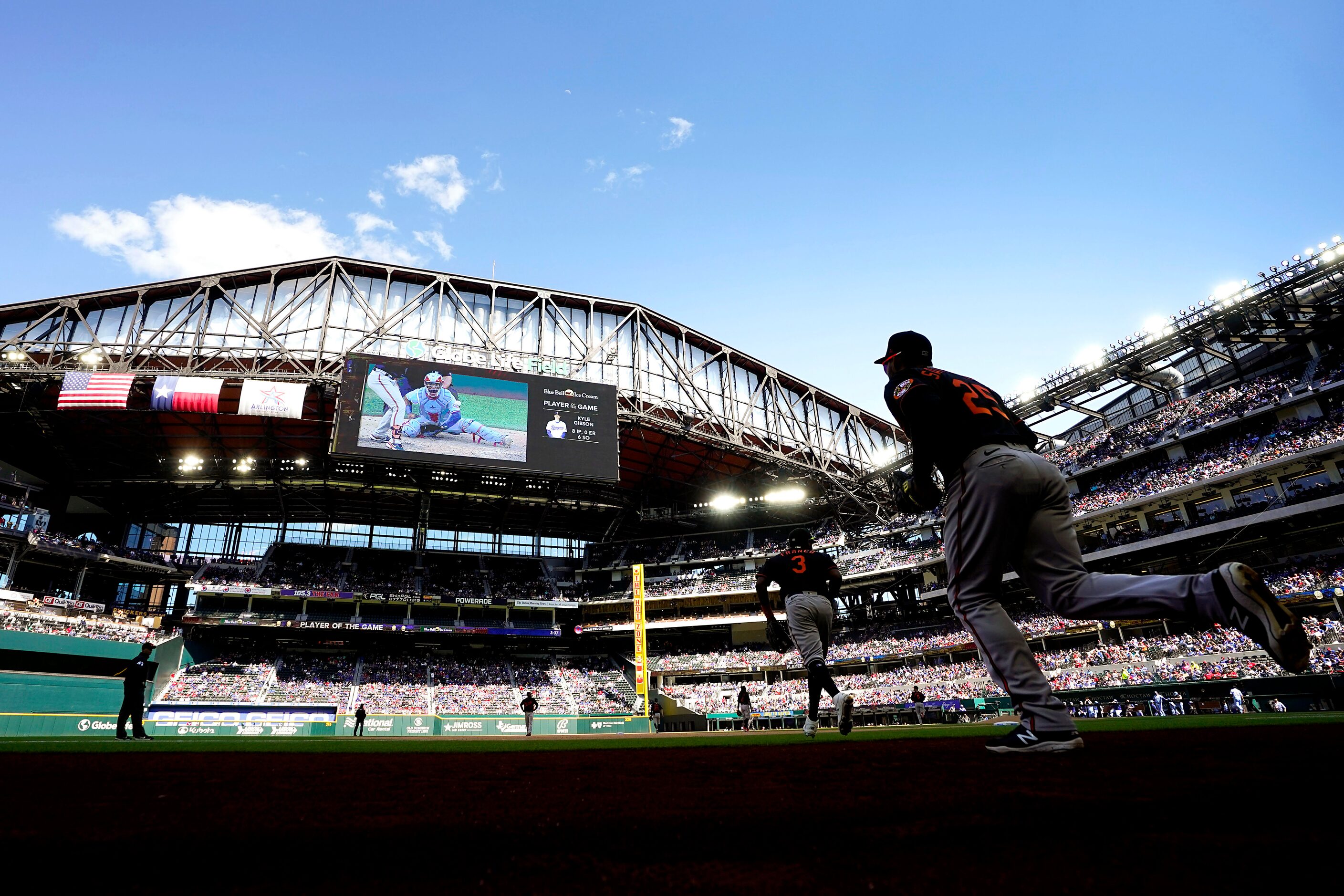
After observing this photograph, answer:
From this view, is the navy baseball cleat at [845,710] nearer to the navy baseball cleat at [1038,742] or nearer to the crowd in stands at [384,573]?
the navy baseball cleat at [1038,742]

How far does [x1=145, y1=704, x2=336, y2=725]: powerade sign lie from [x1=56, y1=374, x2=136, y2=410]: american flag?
1174 centimetres

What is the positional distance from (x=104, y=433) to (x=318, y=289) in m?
12.0

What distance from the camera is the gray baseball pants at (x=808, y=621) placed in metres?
7.81

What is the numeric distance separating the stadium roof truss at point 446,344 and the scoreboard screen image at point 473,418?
156 cm

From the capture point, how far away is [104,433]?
3075 centimetres

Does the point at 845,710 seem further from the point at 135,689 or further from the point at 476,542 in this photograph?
the point at 476,542

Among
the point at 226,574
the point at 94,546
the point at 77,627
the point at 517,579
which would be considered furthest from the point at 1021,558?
the point at 94,546

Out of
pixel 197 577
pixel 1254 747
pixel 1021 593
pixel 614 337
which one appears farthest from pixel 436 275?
pixel 1254 747

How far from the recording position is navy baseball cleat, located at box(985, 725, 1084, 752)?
3.23m

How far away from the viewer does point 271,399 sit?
25938 mm

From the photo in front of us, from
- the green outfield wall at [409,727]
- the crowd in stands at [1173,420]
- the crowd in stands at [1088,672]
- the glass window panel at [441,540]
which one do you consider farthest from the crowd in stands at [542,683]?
the crowd in stands at [1173,420]

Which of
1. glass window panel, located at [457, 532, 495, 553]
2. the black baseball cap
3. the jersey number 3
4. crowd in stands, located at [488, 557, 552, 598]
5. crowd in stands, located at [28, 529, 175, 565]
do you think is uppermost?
glass window panel, located at [457, 532, 495, 553]

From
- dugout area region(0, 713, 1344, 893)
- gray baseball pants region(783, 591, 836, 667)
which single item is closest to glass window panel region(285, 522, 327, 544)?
gray baseball pants region(783, 591, 836, 667)

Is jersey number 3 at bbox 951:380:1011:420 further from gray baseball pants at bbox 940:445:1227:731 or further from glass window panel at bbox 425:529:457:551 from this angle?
glass window panel at bbox 425:529:457:551
